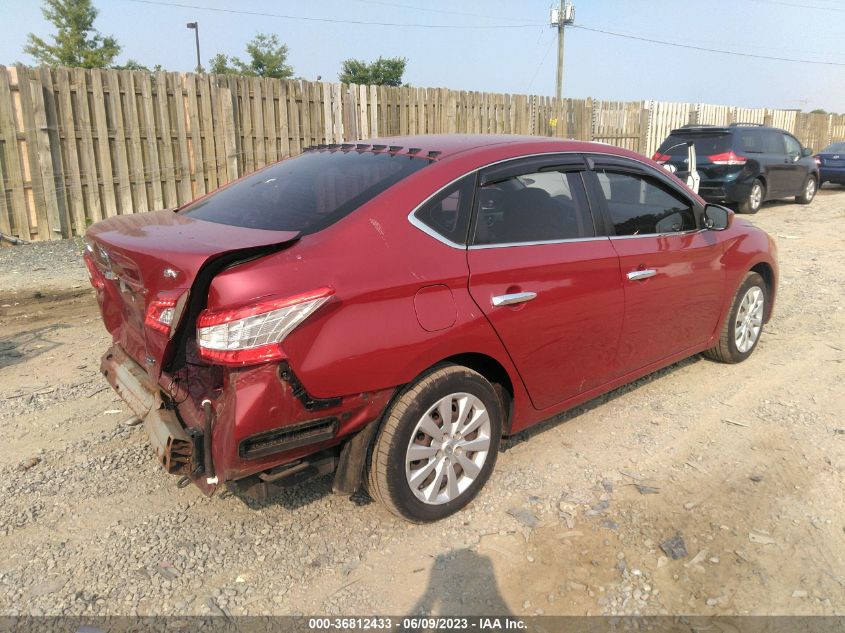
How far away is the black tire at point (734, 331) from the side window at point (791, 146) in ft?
37.5

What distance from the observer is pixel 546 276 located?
3.35 meters

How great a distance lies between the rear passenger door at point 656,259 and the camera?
Result: 12.6 feet

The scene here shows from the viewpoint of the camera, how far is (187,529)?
3.06m

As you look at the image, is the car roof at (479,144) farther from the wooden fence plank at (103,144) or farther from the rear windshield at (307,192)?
the wooden fence plank at (103,144)

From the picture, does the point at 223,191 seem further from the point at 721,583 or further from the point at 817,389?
the point at 817,389

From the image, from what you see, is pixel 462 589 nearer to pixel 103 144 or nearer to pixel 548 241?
pixel 548 241

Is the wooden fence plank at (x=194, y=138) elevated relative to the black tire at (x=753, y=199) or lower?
elevated

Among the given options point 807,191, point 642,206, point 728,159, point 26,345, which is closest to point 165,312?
point 642,206

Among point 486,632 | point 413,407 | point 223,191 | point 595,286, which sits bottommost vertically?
point 486,632

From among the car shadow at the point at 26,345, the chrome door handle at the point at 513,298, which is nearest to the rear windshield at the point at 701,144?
the chrome door handle at the point at 513,298

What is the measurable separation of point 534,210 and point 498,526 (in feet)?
5.24

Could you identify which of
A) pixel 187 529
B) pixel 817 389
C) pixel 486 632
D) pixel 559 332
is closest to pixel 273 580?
pixel 187 529

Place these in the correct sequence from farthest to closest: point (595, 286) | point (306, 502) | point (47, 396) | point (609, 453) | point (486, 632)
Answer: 1. point (47, 396)
2. point (609, 453)
3. point (595, 286)
4. point (306, 502)
5. point (486, 632)

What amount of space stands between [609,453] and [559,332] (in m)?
0.88
